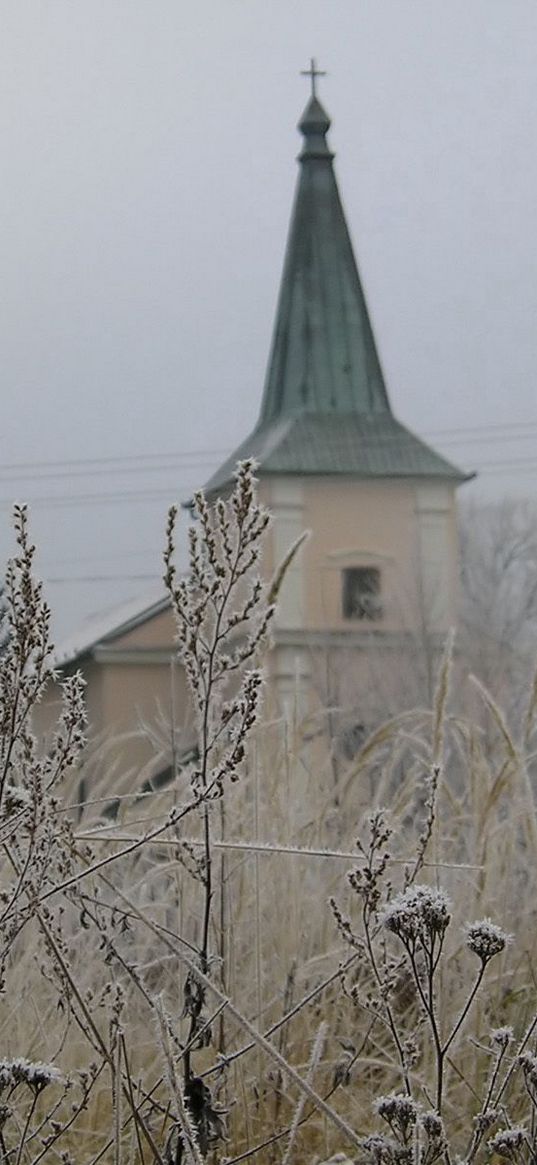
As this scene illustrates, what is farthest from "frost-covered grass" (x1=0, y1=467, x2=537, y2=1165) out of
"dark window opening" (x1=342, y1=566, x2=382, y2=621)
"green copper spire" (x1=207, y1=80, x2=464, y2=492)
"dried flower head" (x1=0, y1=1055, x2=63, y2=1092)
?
"green copper spire" (x1=207, y1=80, x2=464, y2=492)

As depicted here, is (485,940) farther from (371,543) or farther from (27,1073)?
(371,543)

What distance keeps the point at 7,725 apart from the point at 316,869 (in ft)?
5.20

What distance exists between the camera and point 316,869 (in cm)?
289

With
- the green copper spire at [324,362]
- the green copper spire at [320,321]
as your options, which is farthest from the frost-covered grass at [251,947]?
the green copper spire at [320,321]

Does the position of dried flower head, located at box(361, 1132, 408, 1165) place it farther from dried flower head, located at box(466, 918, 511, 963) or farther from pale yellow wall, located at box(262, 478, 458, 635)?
pale yellow wall, located at box(262, 478, 458, 635)

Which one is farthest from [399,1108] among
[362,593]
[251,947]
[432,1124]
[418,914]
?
[362,593]

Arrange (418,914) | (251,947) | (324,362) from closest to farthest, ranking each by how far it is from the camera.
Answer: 1. (418,914)
2. (251,947)
3. (324,362)

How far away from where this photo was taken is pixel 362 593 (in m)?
30.8

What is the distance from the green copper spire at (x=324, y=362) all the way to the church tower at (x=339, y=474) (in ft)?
0.07

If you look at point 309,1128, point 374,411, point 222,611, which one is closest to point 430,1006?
point 222,611

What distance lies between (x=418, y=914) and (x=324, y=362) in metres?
33.8

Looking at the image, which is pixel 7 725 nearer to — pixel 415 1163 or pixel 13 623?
pixel 13 623

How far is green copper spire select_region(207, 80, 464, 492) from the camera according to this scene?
3259cm

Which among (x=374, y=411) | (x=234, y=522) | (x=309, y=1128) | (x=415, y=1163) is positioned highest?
(x=374, y=411)
